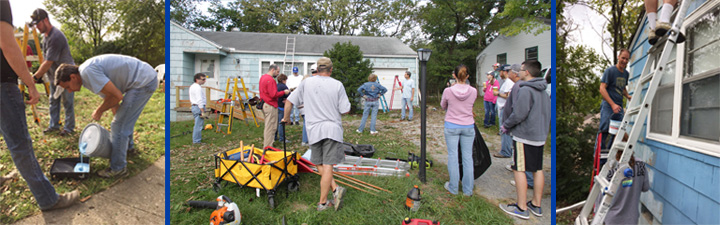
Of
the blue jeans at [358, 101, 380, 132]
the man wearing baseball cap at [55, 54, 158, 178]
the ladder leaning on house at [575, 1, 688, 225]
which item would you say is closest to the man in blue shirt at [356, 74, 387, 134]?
the blue jeans at [358, 101, 380, 132]

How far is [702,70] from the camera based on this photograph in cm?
182

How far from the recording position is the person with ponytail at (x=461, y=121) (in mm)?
2916

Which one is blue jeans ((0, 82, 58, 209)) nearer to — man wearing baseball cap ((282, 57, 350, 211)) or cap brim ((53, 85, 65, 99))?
cap brim ((53, 85, 65, 99))

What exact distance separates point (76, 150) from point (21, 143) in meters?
0.32

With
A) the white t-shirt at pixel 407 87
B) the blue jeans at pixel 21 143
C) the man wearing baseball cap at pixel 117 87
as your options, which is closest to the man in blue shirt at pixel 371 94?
the white t-shirt at pixel 407 87

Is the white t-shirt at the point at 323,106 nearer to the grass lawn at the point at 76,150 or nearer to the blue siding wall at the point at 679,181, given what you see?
the grass lawn at the point at 76,150

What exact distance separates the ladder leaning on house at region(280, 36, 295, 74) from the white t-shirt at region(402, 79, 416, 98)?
2.85 metres

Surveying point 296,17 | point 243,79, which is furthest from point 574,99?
point 243,79

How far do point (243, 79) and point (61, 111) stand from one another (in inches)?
130

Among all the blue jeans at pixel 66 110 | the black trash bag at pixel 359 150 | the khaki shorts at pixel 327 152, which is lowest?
the black trash bag at pixel 359 150

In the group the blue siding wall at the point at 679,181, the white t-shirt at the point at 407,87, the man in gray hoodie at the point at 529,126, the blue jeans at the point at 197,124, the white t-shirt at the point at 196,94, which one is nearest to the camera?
the blue siding wall at the point at 679,181

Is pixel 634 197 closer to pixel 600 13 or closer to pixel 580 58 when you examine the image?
pixel 580 58

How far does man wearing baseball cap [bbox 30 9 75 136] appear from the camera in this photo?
2074 mm

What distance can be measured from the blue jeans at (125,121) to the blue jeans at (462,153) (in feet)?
9.17
